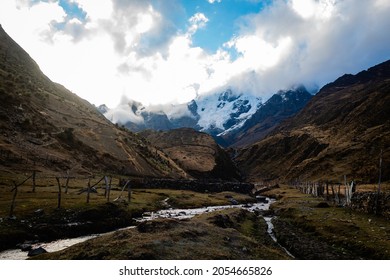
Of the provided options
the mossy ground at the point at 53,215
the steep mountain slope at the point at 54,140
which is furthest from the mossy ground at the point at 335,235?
the steep mountain slope at the point at 54,140

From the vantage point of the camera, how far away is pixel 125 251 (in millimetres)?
32500

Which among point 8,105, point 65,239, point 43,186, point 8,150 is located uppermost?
point 8,105

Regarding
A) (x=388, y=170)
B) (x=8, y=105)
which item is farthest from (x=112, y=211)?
(x=388, y=170)

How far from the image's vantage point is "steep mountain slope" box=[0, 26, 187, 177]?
120 meters

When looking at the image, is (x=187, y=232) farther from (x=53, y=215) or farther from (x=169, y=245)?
(x=53, y=215)

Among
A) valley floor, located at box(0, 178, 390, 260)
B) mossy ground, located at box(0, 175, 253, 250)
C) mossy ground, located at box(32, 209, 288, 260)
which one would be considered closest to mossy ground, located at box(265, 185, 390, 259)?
valley floor, located at box(0, 178, 390, 260)

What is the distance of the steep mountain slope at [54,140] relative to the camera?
395 feet

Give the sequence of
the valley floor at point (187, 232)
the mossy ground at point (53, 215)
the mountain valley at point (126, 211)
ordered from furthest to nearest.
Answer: the mossy ground at point (53, 215) → the mountain valley at point (126, 211) → the valley floor at point (187, 232)

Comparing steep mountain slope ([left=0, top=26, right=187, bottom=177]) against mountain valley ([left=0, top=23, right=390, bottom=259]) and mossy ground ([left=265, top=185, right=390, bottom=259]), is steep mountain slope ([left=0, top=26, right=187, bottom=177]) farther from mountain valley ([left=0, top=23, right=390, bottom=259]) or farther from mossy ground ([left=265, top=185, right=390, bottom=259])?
mossy ground ([left=265, top=185, right=390, bottom=259])

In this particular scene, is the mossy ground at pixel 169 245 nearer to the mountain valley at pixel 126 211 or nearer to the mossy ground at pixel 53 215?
the mountain valley at pixel 126 211

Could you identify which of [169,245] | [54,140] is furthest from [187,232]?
[54,140]

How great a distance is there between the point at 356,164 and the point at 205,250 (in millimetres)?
174268

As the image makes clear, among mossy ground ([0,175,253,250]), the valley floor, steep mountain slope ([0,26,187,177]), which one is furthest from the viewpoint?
steep mountain slope ([0,26,187,177])
